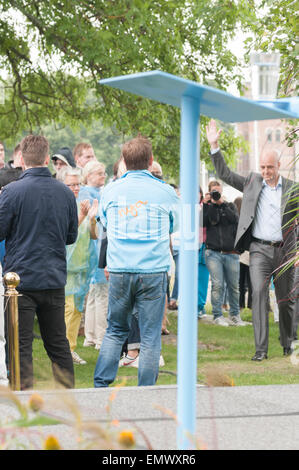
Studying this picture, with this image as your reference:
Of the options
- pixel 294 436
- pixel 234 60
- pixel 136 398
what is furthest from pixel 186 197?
pixel 234 60

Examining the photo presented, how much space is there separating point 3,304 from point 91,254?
262cm

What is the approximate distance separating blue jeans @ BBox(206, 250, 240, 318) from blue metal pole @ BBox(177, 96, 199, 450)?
911 cm

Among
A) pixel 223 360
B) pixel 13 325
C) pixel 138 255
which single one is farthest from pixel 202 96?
pixel 223 360

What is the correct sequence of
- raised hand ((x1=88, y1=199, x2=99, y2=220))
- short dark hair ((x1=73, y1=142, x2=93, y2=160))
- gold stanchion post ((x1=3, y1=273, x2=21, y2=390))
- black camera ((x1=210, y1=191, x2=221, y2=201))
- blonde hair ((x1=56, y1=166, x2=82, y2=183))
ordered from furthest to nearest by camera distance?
black camera ((x1=210, y1=191, x2=221, y2=201)), short dark hair ((x1=73, y1=142, x2=93, y2=160)), blonde hair ((x1=56, y1=166, x2=82, y2=183)), raised hand ((x1=88, y1=199, x2=99, y2=220)), gold stanchion post ((x1=3, y1=273, x2=21, y2=390))

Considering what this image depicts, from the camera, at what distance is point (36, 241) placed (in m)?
5.45

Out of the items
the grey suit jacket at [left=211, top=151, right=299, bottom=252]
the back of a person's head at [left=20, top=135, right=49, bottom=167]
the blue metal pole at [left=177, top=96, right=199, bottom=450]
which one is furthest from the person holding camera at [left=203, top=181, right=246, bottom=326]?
the blue metal pole at [left=177, top=96, right=199, bottom=450]

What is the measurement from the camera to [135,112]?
12133 millimetres

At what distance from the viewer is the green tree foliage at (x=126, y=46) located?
11047 millimetres

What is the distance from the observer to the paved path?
3264 mm

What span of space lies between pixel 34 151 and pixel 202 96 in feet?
10.7

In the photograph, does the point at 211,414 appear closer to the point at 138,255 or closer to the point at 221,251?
the point at 138,255

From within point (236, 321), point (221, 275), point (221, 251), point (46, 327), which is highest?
point (46, 327)

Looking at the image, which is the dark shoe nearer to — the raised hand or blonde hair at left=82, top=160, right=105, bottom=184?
the raised hand
